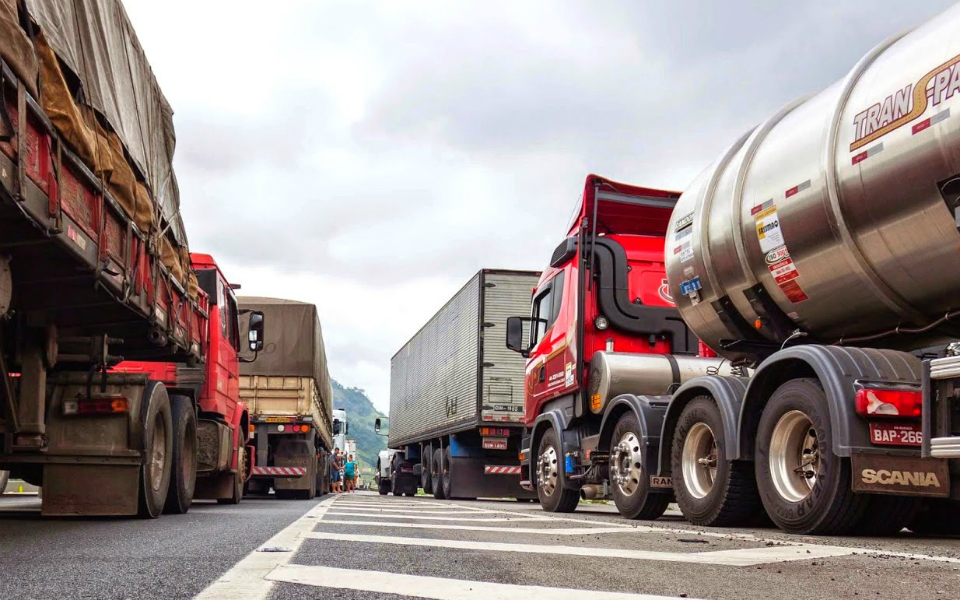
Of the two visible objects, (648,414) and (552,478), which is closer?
(648,414)

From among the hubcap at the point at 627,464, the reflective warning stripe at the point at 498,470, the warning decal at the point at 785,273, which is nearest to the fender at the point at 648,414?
the hubcap at the point at 627,464

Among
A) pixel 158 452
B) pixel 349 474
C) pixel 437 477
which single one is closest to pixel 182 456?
pixel 158 452

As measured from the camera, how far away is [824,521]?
617 cm

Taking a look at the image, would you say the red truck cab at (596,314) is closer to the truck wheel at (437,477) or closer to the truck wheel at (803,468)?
the truck wheel at (803,468)

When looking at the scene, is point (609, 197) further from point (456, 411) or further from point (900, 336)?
point (456, 411)

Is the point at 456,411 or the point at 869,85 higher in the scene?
the point at 869,85

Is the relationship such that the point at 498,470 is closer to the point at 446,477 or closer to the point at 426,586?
the point at 446,477

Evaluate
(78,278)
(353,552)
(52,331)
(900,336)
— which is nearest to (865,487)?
(900,336)

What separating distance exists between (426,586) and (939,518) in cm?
495

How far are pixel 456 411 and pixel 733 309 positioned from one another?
13.1 m

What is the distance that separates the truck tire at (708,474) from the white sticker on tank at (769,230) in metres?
1.22

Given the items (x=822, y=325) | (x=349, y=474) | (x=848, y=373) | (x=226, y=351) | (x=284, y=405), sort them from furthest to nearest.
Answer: (x=349, y=474) < (x=284, y=405) < (x=226, y=351) < (x=822, y=325) < (x=848, y=373)

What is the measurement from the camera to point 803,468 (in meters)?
6.53

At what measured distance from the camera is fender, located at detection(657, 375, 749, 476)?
7.22 metres
